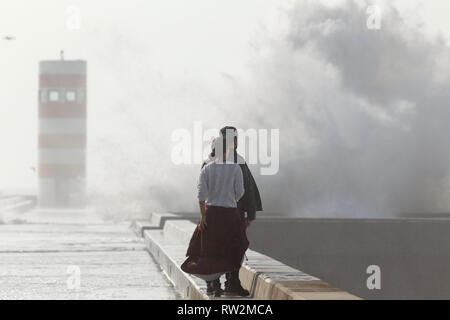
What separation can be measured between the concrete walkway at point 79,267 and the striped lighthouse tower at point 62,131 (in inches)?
844

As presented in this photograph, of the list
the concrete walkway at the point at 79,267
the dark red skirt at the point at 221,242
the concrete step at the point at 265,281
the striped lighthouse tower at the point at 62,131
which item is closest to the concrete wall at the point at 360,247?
the concrete walkway at the point at 79,267

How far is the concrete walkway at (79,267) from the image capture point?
11727 mm

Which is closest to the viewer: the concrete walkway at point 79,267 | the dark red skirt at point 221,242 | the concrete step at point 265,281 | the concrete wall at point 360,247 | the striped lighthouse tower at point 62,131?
the concrete step at point 265,281

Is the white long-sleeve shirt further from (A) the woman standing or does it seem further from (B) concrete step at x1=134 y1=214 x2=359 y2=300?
(B) concrete step at x1=134 y1=214 x2=359 y2=300

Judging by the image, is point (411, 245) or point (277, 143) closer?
point (411, 245)

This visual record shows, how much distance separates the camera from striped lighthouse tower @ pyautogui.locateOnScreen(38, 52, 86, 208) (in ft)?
151

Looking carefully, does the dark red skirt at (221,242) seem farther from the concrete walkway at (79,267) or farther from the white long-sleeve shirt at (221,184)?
the concrete walkway at (79,267)

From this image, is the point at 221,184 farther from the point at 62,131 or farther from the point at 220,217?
the point at 62,131

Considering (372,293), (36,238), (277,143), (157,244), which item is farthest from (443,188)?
(157,244)

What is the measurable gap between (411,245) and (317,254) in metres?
1.80

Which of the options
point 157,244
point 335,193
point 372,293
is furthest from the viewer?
point 335,193

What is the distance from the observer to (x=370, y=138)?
37.5 m

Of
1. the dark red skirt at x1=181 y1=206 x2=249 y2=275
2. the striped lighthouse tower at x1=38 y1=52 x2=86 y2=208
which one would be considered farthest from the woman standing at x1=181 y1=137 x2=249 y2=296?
the striped lighthouse tower at x1=38 y1=52 x2=86 y2=208
